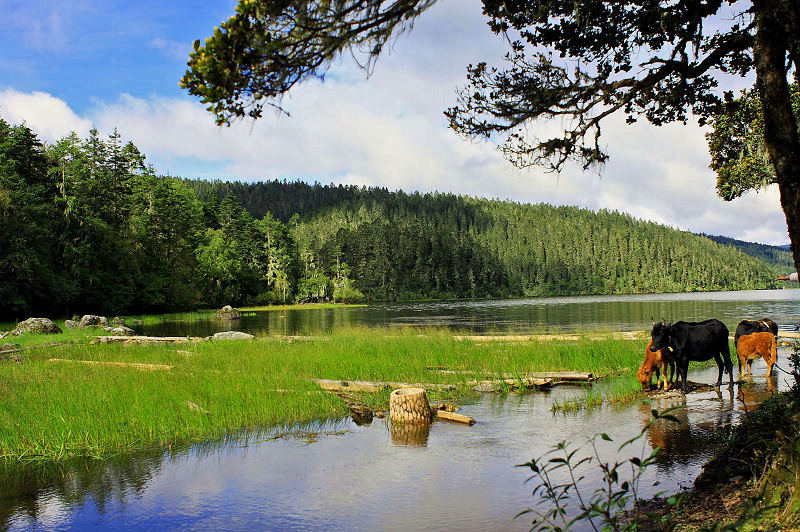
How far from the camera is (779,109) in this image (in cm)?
588

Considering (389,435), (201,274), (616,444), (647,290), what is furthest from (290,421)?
(647,290)

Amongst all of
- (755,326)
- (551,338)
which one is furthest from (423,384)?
(551,338)

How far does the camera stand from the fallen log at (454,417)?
11.2 metres

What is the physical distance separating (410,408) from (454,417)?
96cm

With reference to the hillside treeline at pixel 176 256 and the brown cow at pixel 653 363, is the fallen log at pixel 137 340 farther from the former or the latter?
the brown cow at pixel 653 363

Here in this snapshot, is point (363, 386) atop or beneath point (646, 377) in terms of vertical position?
beneath

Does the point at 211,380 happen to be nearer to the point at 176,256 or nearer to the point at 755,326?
the point at 755,326

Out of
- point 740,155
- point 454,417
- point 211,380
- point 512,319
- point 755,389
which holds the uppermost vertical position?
point 740,155

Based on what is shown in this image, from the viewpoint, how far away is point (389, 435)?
10.6 m

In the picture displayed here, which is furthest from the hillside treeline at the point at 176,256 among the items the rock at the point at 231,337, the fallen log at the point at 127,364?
the fallen log at the point at 127,364

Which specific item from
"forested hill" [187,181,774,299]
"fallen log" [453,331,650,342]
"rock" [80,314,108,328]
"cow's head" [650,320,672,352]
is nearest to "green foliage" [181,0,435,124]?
"cow's head" [650,320,672,352]

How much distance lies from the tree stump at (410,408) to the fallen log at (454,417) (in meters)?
0.40

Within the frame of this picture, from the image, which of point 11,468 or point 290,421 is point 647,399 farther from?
point 11,468

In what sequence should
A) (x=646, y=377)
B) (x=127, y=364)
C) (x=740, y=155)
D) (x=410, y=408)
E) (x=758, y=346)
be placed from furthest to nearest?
1. (x=740, y=155)
2. (x=127, y=364)
3. (x=758, y=346)
4. (x=646, y=377)
5. (x=410, y=408)
